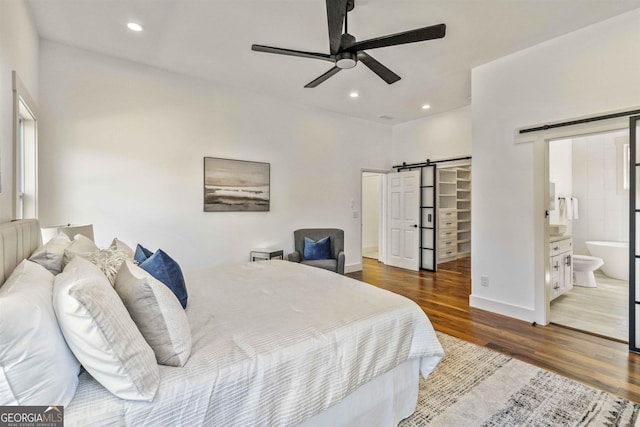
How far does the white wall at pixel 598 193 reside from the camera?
5172 millimetres

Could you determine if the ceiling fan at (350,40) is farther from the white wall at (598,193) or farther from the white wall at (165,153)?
the white wall at (598,193)

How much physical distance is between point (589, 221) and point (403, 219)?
129 inches

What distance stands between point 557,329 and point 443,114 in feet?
12.6

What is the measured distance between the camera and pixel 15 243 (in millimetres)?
1508

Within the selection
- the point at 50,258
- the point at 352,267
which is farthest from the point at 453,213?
the point at 50,258

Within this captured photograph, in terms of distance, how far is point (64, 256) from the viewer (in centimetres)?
161

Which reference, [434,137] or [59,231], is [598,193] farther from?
[59,231]

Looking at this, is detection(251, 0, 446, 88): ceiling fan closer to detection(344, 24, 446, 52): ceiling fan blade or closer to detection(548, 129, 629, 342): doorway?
detection(344, 24, 446, 52): ceiling fan blade

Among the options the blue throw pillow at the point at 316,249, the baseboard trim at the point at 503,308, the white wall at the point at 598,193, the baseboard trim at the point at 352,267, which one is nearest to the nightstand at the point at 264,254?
the blue throw pillow at the point at 316,249

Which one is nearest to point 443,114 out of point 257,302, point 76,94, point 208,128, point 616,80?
point 616,80

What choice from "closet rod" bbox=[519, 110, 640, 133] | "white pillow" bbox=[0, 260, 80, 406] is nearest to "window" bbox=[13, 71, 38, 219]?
"white pillow" bbox=[0, 260, 80, 406]

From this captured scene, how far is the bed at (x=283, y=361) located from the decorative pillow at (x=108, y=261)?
0.32m

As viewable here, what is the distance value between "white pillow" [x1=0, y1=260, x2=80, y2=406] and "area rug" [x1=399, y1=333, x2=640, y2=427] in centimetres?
168

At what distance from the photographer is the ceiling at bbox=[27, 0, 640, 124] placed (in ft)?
8.30
